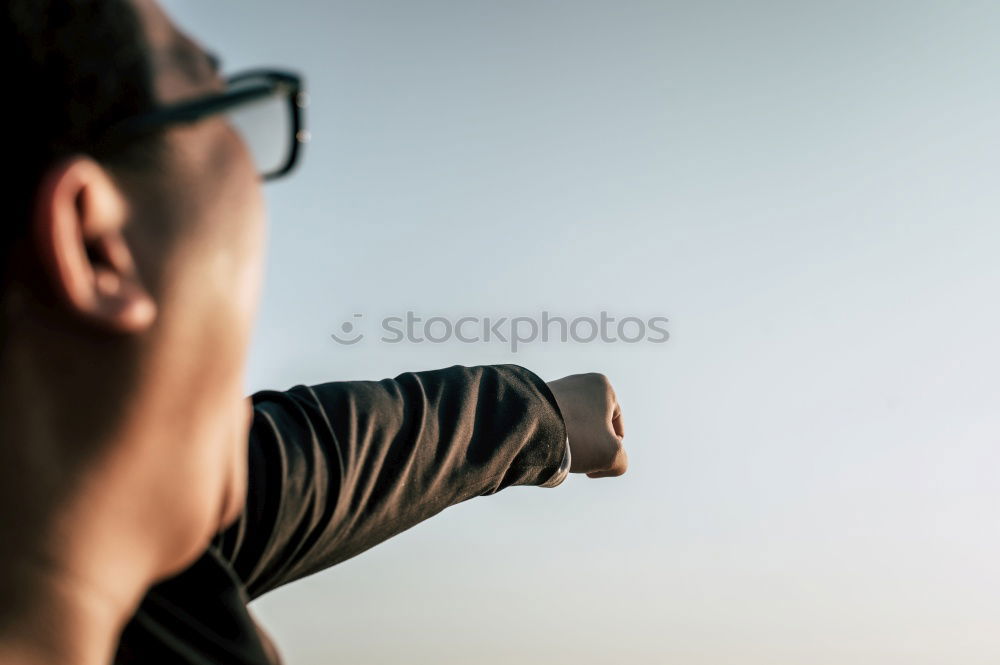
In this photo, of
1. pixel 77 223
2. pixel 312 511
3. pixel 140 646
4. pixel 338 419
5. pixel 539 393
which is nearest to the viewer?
pixel 77 223

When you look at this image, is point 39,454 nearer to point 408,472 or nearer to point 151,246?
point 151,246

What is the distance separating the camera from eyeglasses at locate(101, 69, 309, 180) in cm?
118

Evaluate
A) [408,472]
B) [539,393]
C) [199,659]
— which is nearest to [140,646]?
[199,659]

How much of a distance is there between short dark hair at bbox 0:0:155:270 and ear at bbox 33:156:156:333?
0.05 m

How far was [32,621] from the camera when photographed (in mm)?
1160

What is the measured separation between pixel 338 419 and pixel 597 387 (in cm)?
86

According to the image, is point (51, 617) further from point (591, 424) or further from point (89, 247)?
point (591, 424)

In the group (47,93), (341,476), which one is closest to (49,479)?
(47,93)

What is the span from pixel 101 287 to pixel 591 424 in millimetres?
1802

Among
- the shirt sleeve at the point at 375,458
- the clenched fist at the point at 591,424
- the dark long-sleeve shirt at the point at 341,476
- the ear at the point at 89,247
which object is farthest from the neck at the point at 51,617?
the clenched fist at the point at 591,424

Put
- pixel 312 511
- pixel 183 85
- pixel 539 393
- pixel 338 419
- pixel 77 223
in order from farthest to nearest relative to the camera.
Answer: pixel 539 393
pixel 338 419
pixel 312 511
pixel 183 85
pixel 77 223

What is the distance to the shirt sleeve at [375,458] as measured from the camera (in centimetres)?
204

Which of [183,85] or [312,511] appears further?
[312,511]

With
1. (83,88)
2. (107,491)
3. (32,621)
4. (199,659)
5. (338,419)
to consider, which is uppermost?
(83,88)
